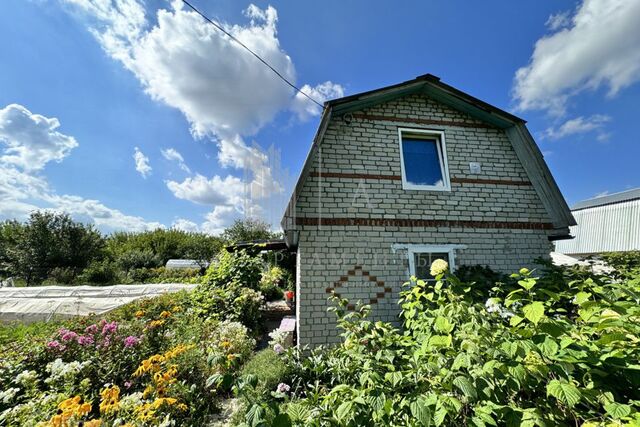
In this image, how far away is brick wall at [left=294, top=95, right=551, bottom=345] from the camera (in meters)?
4.65

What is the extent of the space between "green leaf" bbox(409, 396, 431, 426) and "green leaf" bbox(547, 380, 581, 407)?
0.61m

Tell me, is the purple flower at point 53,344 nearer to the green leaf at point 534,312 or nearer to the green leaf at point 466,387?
the green leaf at point 466,387

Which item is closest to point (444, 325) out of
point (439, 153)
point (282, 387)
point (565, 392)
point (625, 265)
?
point (565, 392)

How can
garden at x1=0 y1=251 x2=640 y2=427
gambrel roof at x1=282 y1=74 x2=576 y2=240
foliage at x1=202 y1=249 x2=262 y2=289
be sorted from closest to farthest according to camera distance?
garden at x1=0 y1=251 x2=640 y2=427, gambrel roof at x1=282 y1=74 x2=576 y2=240, foliage at x1=202 y1=249 x2=262 y2=289

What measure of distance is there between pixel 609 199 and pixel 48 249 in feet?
133

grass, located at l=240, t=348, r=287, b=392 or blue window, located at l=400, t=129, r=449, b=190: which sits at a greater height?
blue window, located at l=400, t=129, r=449, b=190

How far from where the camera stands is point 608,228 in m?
17.7

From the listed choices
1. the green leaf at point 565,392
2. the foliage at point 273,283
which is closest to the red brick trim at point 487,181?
the green leaf at point 565,392

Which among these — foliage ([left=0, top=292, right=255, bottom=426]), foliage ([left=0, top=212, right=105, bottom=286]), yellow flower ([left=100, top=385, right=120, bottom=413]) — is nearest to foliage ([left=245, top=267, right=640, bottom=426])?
foliage ([left=0, top=292, right=255, bottom=426])

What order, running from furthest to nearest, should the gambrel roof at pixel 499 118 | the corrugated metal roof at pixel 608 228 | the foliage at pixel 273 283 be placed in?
the corrugated metal roof at pixel 608 228, the foliage at pixel 273 283, the gambrel roof at pixel 499 118

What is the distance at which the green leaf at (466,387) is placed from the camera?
1.34 metres

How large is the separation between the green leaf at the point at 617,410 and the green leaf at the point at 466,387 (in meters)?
0.55

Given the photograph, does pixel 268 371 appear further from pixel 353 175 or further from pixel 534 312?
pixel 353 175

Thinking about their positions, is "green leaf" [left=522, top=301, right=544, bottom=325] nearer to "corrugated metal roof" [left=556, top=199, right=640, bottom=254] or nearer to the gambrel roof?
the gambrel roof
